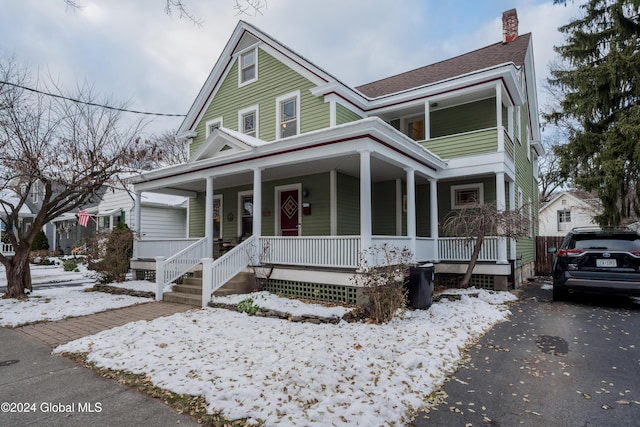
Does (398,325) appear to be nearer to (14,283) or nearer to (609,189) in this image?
(14,283)

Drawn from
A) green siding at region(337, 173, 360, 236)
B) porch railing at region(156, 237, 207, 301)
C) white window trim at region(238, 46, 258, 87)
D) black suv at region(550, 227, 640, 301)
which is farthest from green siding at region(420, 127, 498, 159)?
porch railing at region(156, 237, 207, 301)

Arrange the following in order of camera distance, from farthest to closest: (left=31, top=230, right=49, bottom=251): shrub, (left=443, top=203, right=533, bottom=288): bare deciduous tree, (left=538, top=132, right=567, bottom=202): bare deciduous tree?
(left=538, top=132, right=567, bottom=202): bare deciduous tree, (left=31, top=230, right=49, bottom=251): shrub, (left=443, top=203, right=533, bottom=288): bare deciduous tree

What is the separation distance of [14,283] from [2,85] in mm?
5102

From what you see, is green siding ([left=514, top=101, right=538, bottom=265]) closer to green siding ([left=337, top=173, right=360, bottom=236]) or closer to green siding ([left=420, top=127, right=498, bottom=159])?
green siding ([left=420, top=127, right=498, bottom=159])

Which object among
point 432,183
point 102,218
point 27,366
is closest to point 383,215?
point 432,183

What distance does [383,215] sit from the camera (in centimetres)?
1203

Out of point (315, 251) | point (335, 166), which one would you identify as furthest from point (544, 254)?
point (315, 251)

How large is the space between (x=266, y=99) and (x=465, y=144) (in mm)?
6469

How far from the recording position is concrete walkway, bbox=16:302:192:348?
5.75 meters

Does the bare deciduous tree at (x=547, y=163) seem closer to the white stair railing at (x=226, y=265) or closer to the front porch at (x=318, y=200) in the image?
the front porch at (x=318, y=200)

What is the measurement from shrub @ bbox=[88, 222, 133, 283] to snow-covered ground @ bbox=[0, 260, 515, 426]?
3717mm

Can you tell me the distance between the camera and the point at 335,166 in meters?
9.93

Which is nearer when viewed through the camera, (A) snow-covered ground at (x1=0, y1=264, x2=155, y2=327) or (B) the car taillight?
(A) snow-covered ground at (x1=0, y1=264, x2=155, y2=327)

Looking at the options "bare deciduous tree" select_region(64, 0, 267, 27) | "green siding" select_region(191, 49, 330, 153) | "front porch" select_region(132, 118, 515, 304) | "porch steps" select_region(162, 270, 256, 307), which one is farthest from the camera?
"green siding" select_region(191, 49, 330, 153)
